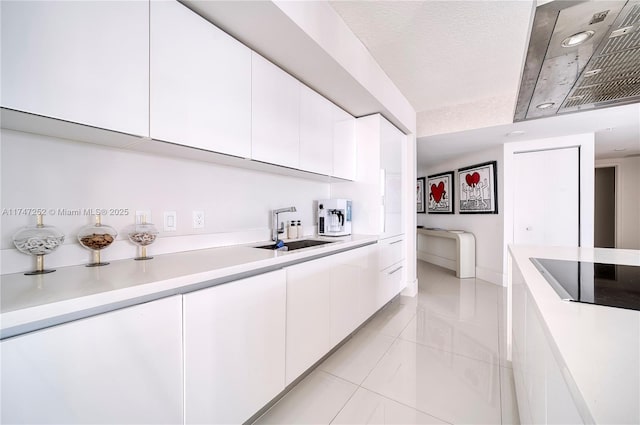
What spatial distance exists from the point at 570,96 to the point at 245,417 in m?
2.14

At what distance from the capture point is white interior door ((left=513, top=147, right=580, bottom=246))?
363 cm

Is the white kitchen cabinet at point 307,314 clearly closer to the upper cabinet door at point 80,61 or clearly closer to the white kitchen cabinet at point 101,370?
the white kitchen cabinet at point 101,370

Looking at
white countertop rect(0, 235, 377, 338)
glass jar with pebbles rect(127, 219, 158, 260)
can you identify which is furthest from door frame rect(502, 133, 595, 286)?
glass jar with pebbles rect(127, 219, 158, 260)

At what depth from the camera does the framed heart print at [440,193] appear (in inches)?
199

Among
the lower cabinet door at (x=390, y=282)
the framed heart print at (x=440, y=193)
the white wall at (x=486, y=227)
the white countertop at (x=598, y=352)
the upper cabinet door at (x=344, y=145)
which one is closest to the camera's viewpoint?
the white countertop at (x=598, y=352)

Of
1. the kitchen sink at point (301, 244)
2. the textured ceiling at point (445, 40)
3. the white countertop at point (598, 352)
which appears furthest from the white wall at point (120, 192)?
the white countertop at point (598, 352)

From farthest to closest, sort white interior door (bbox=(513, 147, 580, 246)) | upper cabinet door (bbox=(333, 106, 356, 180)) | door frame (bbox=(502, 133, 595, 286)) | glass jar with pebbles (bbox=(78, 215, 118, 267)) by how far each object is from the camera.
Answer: white interior door (bbox=(513, 147, 580, 246))
door frame (bbox=(502, 133, 595, 286))
upper cabinet door (bbox=(333, 106, 356, 180))
glass jar with pebbles (bbox=(78, 215, 118, 267))

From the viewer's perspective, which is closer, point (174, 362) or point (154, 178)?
point (174, 362)

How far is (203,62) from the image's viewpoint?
4.29 ft

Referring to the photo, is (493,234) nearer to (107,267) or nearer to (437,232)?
(437,232)

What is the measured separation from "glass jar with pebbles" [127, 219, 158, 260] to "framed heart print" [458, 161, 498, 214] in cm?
463

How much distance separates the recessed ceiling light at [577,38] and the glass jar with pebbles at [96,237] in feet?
6.24

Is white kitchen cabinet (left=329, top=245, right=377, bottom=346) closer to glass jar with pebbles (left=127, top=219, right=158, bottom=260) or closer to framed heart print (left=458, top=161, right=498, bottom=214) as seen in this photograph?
glass jar with pebbles (left=127, top=219, right=158, bottom=260)

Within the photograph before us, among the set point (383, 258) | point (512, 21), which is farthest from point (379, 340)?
point (512, 21)
